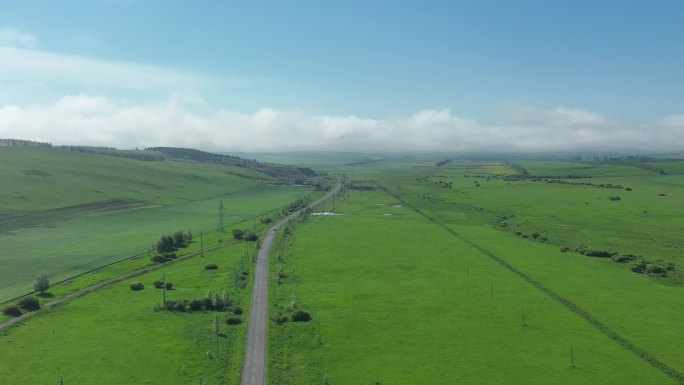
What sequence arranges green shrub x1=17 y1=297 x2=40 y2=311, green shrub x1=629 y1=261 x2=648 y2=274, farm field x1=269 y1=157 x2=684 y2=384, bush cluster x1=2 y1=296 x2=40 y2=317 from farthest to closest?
1. green shrub x1=629 y1=261 x2=648 y2=274
2. green shrub x1=17 y1=297 x2=40 y2=311
3. bush cluster x1=2 y1=296 x2=40 y2=317
4. farm field x1=269 y1=157 x2=684 y2=384

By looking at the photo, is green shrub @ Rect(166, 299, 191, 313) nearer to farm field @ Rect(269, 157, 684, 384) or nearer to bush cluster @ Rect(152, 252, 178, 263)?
farm field @ Rect(269, 157, 684, 384)

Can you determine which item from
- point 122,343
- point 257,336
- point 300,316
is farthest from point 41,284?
point 300,316

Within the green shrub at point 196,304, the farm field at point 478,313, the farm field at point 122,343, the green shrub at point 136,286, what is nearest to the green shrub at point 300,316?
the farm field at point 478,313

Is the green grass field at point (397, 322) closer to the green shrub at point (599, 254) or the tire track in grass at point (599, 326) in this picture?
the tire track in grass at point (599, 326)

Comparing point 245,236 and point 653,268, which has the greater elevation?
point 653,268

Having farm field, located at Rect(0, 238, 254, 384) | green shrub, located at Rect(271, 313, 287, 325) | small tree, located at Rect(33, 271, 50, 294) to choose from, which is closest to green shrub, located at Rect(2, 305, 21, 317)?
farm field, located at Rect(0, 238, 254, 384)

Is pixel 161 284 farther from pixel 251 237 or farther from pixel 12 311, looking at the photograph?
pixel 251 237
